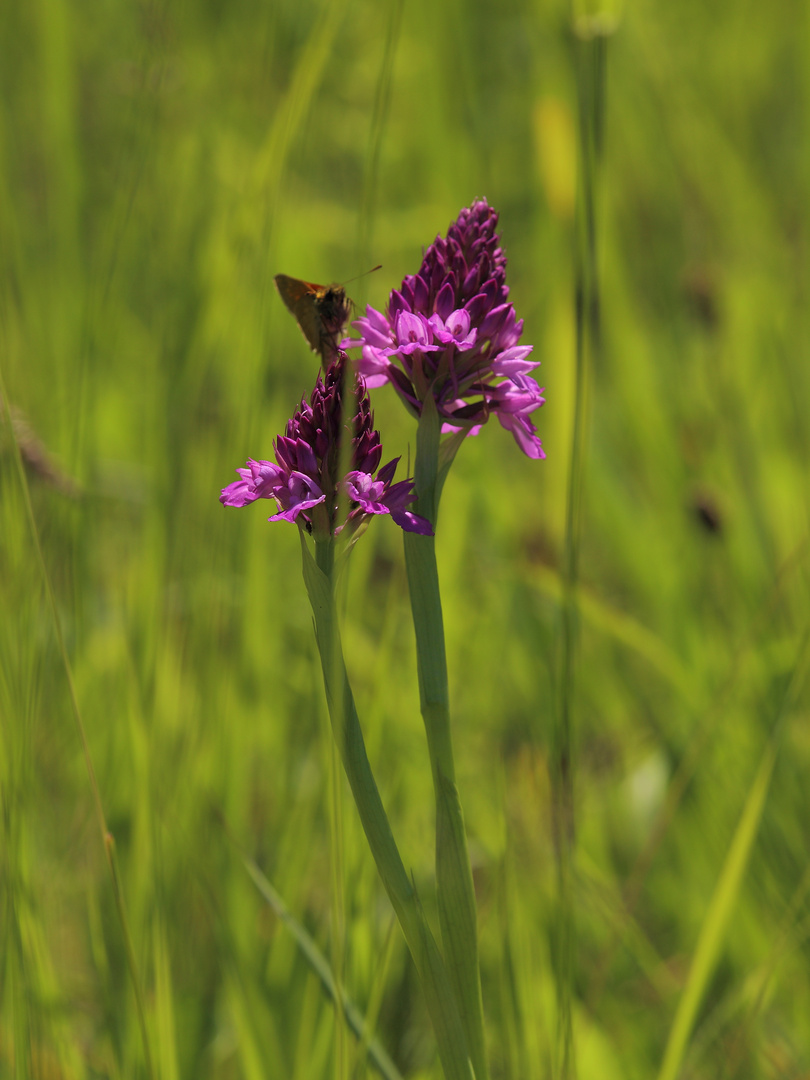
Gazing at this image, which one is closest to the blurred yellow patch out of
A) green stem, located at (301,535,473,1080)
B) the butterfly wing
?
the butterfly wing

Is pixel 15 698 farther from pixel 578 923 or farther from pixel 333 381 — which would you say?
pixel 578 923

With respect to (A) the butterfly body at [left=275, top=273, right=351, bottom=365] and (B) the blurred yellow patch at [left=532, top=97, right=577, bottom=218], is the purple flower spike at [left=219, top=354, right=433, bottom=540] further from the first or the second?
(B) the blurred yellow patch at [left=532, top=97, right=577, bottom=218]

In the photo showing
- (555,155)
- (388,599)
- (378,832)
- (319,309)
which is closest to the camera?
(378,832)

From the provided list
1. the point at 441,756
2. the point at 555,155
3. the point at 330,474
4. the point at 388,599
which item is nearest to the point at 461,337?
the point at 330,474

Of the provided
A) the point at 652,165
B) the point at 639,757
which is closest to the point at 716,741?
the point at 639,757

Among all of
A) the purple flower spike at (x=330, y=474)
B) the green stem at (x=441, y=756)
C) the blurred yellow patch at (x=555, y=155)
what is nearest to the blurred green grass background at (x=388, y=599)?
the blurred yellow patch at (x=555, y=155)

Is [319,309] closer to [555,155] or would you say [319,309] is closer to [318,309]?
[318,309]
